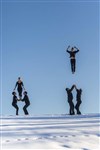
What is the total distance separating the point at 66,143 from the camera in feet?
23.1

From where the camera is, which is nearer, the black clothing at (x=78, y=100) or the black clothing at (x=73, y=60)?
the black clothing at (x=78, y=100)

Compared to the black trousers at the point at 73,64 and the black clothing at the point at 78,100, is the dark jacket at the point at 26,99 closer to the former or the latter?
the black clothing at the point at 78,100

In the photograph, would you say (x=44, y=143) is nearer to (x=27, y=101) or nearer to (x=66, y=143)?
(x=66, y=143)

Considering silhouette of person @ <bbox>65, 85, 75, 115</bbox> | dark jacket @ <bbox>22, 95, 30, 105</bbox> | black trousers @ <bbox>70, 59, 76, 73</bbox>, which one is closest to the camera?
silhouette of person @ <bbox>65, 85, 75, 115</bbox>

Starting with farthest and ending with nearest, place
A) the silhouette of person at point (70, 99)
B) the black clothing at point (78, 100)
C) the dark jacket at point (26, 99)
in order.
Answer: the dark jacket at point (26, 99), the black clothing at point (78, 100), the silhouette of person at point (70, 99)

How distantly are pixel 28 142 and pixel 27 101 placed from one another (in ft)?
43.7

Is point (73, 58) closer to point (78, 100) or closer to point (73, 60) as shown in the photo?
point (73, 60)

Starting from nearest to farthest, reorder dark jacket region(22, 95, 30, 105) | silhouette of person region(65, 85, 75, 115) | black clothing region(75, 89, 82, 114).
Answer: silhouette of person region(65, 85, 75, 115) < black clothing region(75, 89, 82, 114) < dark jacket region(22, 95, 30, 105)

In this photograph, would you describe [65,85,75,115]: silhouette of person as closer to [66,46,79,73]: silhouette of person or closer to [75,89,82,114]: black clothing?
[75,89,82,114]: black clothing

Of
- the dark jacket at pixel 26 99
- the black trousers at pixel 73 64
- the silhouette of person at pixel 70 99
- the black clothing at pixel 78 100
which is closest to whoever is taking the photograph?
the silhouette of person at pixel 70 99

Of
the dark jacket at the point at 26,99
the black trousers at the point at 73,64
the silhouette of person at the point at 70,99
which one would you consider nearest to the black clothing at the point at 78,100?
the silhouette of person at the point at 70,99

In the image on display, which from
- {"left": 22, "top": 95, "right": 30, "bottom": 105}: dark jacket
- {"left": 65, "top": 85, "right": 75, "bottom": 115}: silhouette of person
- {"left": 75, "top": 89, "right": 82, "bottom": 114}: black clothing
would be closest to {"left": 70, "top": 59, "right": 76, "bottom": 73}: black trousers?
{"left": 75, "top": 89, "right": 82, "bottom": 114}: black clothing

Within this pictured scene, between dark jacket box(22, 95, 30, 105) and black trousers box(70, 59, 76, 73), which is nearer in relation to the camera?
dark jacket box(22, 95, 30, 105)

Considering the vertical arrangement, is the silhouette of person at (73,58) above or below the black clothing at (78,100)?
above
